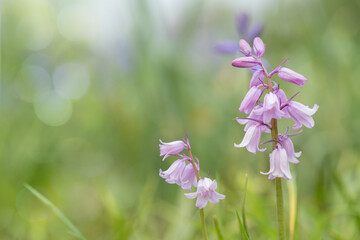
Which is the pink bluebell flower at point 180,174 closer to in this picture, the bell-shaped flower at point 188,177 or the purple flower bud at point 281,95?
the bell-shaped flower at point 188,177

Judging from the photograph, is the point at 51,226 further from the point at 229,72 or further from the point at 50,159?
the point at 229,72

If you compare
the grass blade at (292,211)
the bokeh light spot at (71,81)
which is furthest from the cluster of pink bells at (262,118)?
the bokeh light spot at (71,81)

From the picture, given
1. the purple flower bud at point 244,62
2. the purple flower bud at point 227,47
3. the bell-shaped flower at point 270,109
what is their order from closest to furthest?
the bell-shaped flower at point 270,109
the purple flower bud at point 244,62
the purple flower bud at point 227,47

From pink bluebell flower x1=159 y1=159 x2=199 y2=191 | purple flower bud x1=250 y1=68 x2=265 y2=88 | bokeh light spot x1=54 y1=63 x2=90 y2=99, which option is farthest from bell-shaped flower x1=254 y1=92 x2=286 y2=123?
bokeh light spot x1=54 y1=63 x2=90 y2=99

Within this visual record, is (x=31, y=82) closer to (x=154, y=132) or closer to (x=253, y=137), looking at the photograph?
(x=154, y=132)

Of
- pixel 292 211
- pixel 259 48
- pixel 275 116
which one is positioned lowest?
pixel 292 211

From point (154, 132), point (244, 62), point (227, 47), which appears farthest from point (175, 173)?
point (154, 132)
